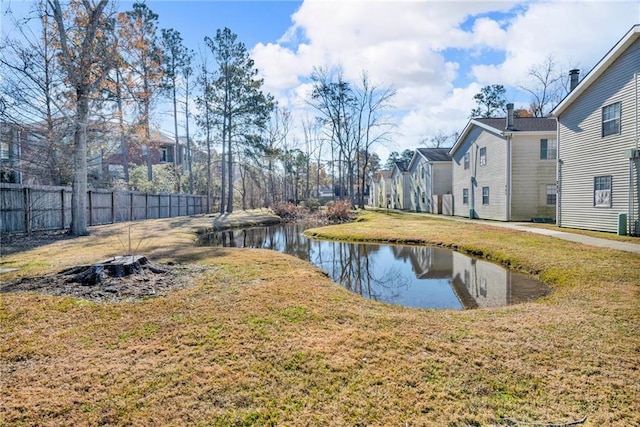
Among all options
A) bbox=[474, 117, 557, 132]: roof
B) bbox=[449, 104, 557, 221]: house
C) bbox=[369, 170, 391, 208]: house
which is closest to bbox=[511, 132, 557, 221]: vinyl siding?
bbox=[449, 104, 557, 221]: house

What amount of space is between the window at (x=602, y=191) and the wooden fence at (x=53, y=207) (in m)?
20.9

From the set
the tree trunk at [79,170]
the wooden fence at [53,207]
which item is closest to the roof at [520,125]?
the tree trunk at [79,170]

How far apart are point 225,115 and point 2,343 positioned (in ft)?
93.3

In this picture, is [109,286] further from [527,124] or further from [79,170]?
[527,124]

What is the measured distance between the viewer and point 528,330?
4.24 metres

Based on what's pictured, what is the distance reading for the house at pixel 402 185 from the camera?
40562mm

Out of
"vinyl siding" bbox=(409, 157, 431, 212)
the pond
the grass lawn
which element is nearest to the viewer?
the grass lawn

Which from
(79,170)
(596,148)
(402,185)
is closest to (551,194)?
(596,148)

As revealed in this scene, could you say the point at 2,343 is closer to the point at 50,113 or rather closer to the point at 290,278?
the point at 290,278

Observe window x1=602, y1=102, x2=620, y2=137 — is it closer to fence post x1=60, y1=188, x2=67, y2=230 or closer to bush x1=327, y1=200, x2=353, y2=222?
bush x1=327, y1=200, x2=353, y2=222

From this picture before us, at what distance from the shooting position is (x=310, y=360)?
3.40 metres

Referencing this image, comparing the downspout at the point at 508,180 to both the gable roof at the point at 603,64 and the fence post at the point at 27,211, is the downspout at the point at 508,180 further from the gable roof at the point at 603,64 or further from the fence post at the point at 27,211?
the fence post at the point at 27,211

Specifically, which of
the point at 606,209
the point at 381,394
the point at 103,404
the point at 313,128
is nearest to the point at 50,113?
the point at 103,404

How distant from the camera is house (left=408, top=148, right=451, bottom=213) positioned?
102 ft
